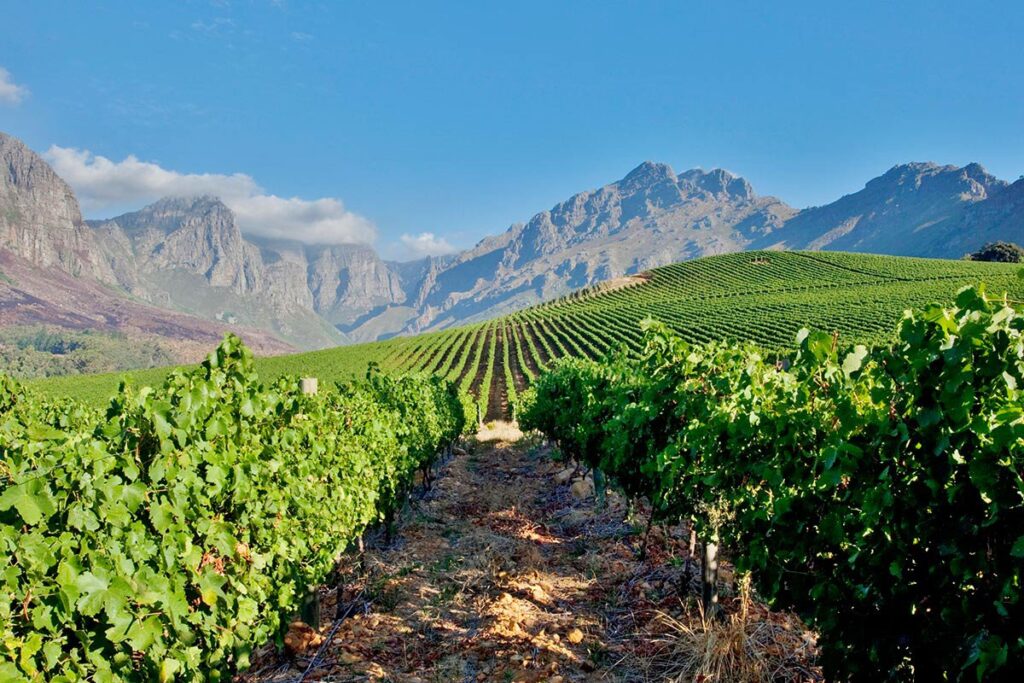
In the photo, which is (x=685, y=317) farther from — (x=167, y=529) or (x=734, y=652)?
(x=167, y=529)

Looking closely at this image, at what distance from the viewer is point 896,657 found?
2740 mm

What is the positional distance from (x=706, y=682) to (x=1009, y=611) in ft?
9.39

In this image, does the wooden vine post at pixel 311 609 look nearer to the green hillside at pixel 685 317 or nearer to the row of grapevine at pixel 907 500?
the row of grapevine at pixel 907 500

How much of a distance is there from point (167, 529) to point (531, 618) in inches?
159

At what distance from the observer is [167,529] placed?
3.69 m

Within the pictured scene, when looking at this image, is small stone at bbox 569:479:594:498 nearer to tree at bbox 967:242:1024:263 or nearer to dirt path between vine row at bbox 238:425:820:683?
dirt path between vine row at bbox 238:425:820:683

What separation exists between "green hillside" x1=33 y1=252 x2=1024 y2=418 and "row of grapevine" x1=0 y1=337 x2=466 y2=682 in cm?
3415

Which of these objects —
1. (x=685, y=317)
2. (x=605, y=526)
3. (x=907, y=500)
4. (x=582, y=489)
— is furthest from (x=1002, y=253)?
(x=907, y=500)

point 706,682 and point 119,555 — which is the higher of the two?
point 119,555

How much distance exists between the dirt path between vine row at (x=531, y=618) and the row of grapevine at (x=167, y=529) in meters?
0.93

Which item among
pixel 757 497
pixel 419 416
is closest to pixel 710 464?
pixel 757 497

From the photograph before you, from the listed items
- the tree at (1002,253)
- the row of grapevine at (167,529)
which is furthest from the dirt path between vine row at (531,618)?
the tree at (1002,253)

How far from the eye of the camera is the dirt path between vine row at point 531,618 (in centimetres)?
509

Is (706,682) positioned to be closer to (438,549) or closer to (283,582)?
(283,582)
